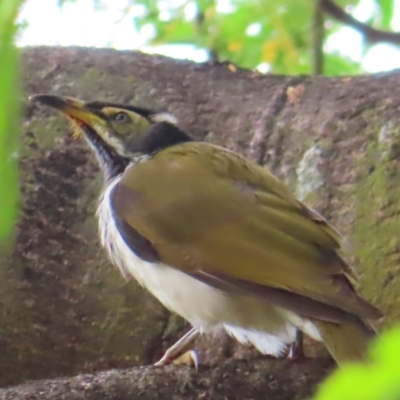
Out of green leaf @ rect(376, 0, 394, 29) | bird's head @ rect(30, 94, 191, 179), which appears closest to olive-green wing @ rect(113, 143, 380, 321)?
bird's head @ rect(30, 94, 191, 179)

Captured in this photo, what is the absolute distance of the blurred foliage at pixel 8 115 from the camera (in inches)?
16.6

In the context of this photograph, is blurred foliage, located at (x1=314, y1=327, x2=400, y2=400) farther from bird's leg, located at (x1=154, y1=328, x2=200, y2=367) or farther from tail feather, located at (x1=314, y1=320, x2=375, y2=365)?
bird's leg, located at (x1=154, y1=328, x2=200, y2=367)

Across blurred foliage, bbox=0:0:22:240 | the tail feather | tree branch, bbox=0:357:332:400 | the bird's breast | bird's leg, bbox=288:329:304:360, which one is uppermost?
blurred foliage, bbox=0:0:22:240

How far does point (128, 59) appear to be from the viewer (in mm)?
3805

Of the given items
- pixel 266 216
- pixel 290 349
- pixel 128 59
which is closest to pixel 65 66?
pixel 128 59

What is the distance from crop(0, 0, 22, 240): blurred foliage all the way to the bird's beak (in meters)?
2.79

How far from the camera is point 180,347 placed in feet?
8.71

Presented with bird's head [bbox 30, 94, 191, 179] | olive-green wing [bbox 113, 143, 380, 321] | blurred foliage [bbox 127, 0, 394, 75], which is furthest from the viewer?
blurred foliage [bbox 127, 0, 394, 75]

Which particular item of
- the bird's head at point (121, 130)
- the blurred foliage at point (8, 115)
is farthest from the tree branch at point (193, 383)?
the blurred foliage at point (8, 115)

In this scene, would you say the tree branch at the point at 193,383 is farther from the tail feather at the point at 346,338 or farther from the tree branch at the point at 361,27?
the tree branch at the point at 361,27

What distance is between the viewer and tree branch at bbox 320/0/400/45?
3570 millimetres

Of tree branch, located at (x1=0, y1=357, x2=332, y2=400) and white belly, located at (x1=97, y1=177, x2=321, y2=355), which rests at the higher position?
white belly, located at (x1=97, y1=177, x2=321, y2=355)

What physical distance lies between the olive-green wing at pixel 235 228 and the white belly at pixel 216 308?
73 mm

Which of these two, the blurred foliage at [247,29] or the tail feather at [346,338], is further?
the blurred foliage at [247,29]
